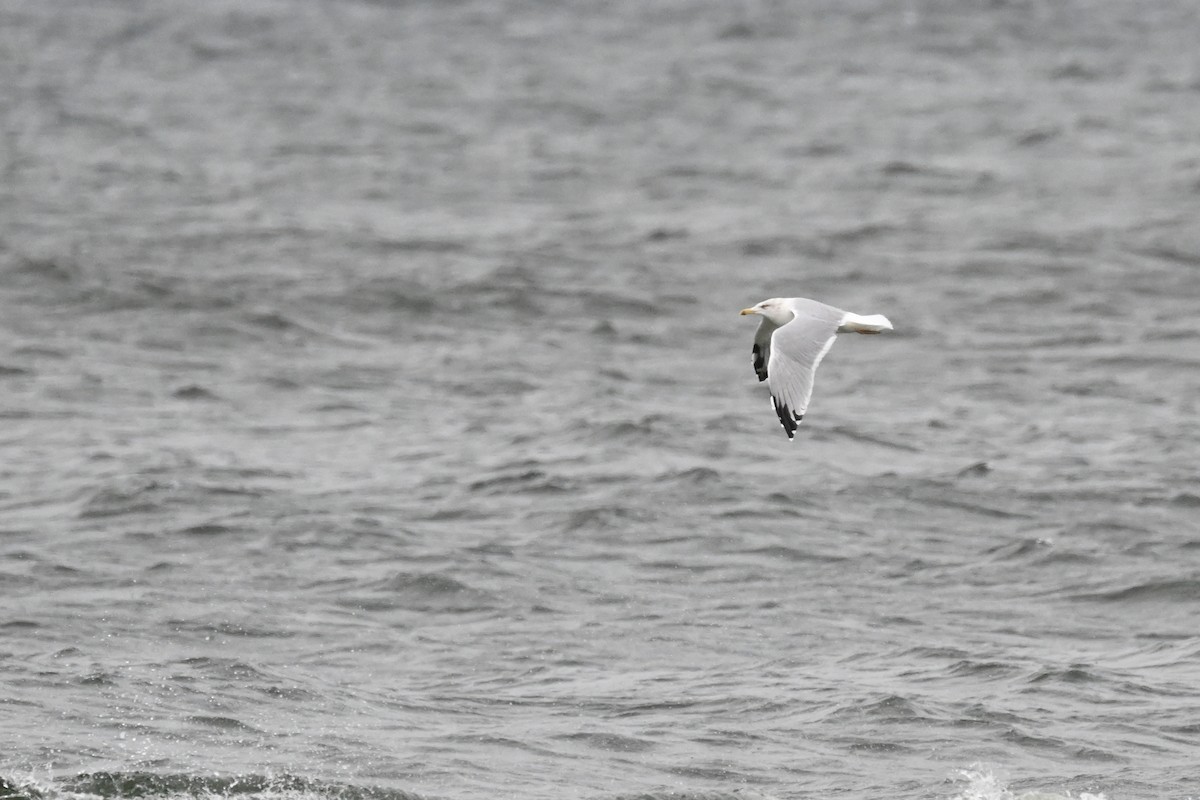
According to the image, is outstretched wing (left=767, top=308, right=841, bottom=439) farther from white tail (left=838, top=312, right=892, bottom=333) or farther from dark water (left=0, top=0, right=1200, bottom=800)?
dark water (left=0, top=0, right=1200, bottom=800)

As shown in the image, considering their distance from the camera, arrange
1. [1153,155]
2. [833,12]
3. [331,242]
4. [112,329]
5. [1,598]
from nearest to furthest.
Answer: [1,598] → [112,329] → [331,242] → [1153,155] → [833,12]

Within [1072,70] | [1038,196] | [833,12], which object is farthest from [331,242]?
[833,12]

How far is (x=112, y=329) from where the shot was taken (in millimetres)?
17531

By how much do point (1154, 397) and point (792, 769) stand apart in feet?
24.9

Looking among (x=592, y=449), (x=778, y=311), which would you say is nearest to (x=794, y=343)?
(x=778, y=311)

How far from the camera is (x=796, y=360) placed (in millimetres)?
9148

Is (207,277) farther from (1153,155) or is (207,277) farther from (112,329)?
(1153,155)

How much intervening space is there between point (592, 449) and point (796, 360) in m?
5.65

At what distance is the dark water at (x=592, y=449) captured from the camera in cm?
975

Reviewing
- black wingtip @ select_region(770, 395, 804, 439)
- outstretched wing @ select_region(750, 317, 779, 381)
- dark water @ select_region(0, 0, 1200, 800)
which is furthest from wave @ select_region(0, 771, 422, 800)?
outstretched wing @ select_region(750, 317, 779, 381)

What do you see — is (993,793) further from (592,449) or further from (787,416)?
(592,449)

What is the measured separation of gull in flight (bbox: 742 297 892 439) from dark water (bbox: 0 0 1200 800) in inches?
69.0

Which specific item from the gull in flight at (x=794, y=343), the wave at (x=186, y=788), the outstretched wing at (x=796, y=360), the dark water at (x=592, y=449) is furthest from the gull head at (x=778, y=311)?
the wave at (x=186, y=788)

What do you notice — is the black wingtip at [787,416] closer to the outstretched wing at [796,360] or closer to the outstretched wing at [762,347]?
the outstretched wing at [796,360]
